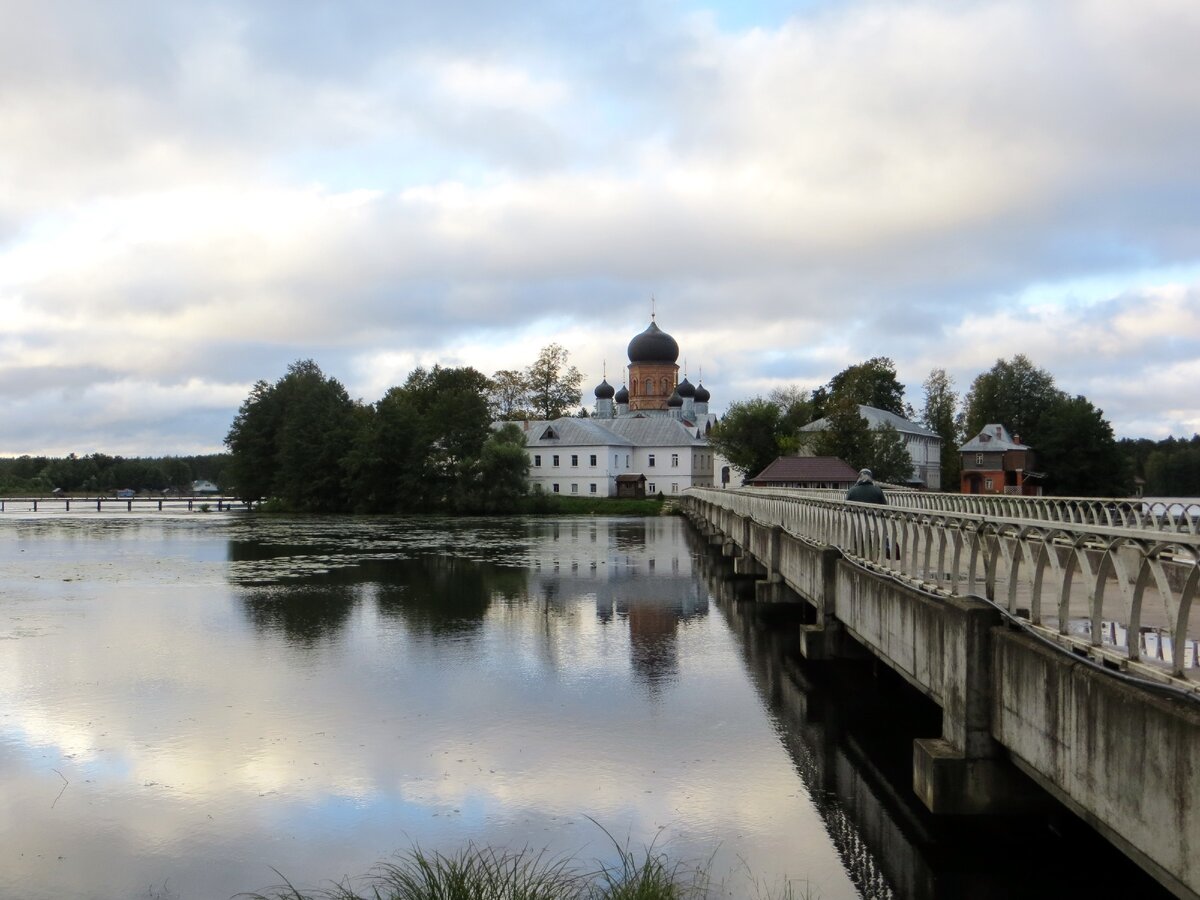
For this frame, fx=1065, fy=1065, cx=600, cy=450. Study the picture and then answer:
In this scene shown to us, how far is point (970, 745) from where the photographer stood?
30.5 ft

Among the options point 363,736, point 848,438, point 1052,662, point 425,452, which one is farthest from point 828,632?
point 425,452

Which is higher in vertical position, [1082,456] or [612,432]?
[612,432]

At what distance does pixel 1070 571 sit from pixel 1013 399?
109m

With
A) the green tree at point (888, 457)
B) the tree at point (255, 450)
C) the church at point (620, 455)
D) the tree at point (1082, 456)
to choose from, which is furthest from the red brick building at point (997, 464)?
the tree at point (255, 450)

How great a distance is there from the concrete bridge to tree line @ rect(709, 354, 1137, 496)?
66188mm

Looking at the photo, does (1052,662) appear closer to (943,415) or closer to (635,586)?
(635,586)

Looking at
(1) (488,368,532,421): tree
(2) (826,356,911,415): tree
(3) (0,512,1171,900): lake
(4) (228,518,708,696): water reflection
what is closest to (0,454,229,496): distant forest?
(1) (488,368,532,421): tree

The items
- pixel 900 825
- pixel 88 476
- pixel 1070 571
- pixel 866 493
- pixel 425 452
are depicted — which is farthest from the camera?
pixel 88 476

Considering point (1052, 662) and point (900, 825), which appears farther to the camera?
point (900, 825)

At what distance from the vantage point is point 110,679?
16938 mm

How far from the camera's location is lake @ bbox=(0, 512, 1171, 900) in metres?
9.50

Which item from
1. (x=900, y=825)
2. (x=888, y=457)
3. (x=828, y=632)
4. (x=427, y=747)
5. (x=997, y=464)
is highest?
(x=888, y=457)

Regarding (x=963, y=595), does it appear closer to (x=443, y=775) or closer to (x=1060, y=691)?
(x=1060, y=691)

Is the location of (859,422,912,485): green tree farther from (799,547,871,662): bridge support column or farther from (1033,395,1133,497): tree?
(799,547,871,662): bridge support column
